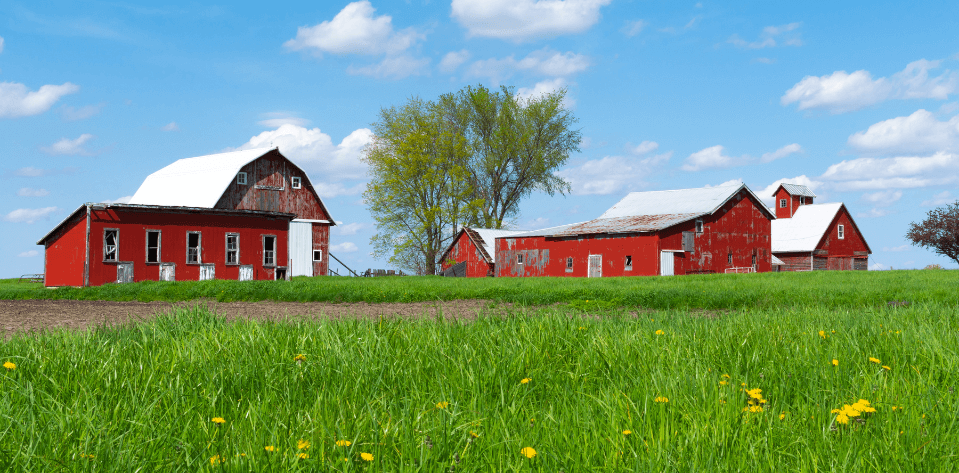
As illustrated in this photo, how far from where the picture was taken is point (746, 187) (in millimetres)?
42562

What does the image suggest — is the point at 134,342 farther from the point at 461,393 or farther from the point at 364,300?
the point at 364,300

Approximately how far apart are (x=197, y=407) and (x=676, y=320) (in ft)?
15.8

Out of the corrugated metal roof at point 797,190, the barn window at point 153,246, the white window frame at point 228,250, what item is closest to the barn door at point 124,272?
the barn window at point 153,246

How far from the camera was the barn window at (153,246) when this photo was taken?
1131 inches

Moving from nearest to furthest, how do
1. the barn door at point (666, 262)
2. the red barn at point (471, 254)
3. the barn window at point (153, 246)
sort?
the barn window at point (153, 246), the barn door at point (666, 262), the red barn at point (471, 254)

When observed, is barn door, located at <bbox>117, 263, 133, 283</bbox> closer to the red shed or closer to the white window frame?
the red shed

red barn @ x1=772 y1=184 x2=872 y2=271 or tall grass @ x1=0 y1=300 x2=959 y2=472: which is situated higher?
red barn @ x1=772 y1=184 x2=872 y2=271

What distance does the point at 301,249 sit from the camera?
38.5m

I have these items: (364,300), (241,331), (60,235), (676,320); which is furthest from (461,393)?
(60,235)

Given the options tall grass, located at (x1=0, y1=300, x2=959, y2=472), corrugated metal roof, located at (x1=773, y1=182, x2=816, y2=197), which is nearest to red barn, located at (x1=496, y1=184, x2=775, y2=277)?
corrugated metal roof, located at (x1=773, y1=182, x2=816, y2=197)

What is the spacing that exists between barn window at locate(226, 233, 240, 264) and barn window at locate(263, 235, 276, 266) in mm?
1288

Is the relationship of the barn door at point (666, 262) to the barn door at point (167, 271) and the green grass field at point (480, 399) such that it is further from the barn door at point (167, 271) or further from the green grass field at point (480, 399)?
the green grass field at point (480, 399)

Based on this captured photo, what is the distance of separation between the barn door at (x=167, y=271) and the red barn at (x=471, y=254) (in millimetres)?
21553

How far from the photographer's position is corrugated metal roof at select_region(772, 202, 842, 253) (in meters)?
52.3
